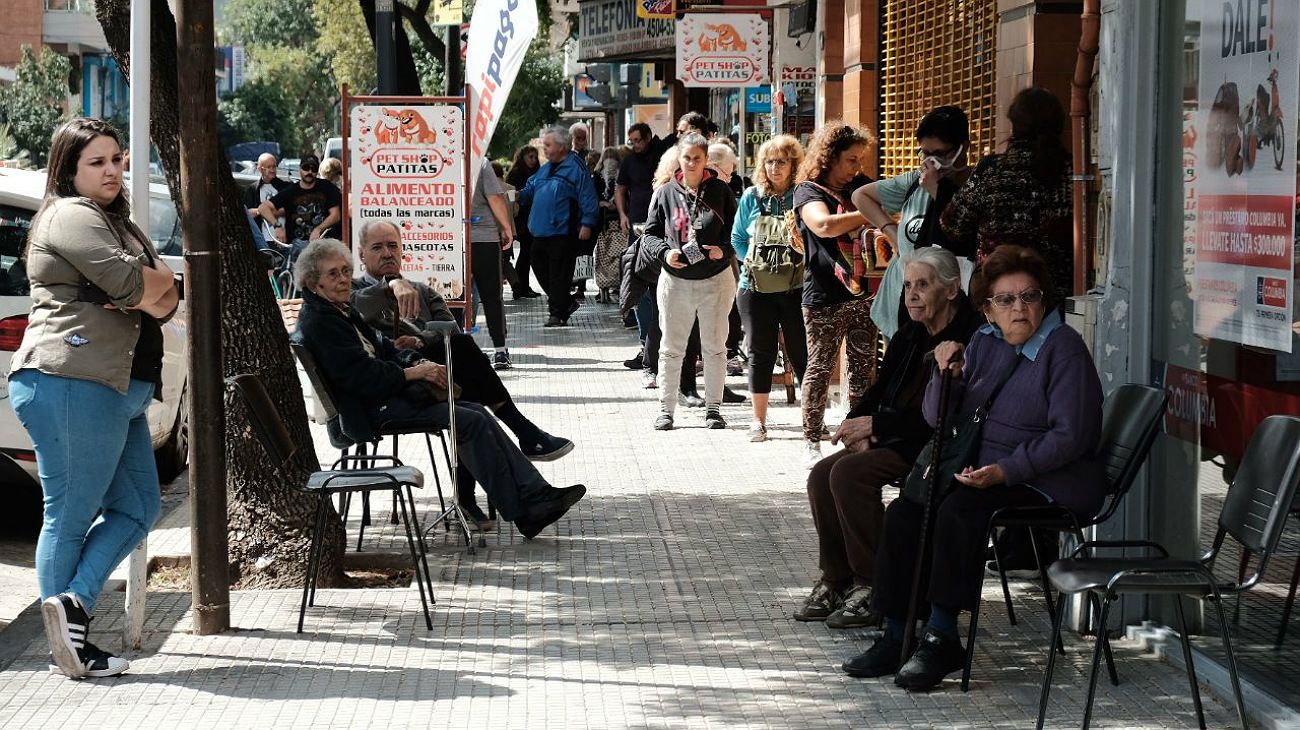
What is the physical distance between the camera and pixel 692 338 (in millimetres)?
13453

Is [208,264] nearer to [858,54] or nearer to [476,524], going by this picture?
[476,524]

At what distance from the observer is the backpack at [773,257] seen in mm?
10695

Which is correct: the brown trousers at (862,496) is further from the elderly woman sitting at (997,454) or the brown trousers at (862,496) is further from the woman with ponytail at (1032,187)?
the woman with ponytail at (1032,187)

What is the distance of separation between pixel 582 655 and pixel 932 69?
6.21 metres

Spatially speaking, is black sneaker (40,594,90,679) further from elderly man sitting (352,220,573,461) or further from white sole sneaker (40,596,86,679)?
elderly man sitting (352,220,573,461)

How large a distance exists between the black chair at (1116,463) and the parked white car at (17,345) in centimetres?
369

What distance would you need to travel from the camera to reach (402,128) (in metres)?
10.7

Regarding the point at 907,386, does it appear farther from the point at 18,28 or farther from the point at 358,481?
the point at 18,28

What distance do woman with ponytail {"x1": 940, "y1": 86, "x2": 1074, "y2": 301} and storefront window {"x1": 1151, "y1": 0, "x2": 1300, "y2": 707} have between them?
102cm

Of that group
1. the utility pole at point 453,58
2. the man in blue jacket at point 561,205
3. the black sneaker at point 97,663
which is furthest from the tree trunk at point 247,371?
the utility pole at point 453,58

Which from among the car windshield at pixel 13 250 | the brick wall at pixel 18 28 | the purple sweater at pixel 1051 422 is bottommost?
the purple sweater at pixel 1051 422

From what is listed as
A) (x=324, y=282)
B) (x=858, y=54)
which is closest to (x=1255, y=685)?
(x=324, y=282)

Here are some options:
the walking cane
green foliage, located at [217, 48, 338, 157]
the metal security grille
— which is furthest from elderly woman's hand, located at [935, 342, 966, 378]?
green foliage, located at [217, 48, 338, 157]

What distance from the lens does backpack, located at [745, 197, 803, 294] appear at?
10695 millimetres
